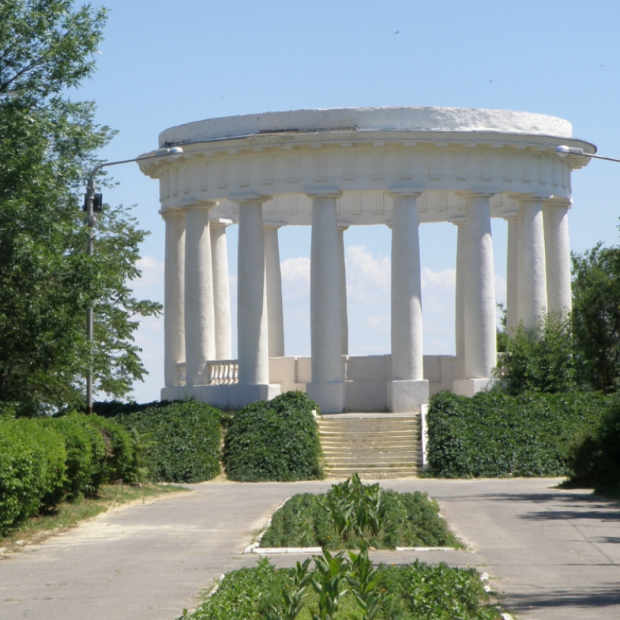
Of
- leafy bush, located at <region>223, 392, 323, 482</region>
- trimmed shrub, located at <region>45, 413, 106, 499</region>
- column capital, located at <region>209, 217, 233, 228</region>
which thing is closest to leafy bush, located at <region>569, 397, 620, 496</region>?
leafy bush, located at <region>223, 392, 323, 482</region>

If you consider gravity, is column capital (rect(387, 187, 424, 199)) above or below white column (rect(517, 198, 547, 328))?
above

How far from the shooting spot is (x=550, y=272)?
52.3 meters

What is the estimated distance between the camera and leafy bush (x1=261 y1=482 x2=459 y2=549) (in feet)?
65.6

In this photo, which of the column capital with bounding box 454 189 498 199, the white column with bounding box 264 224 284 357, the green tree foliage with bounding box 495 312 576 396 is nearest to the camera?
the green tree foliage with bounding box 495 312 576 396

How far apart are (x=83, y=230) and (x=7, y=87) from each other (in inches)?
177

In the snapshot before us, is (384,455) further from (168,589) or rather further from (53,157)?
(168,589)

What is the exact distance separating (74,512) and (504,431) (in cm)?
1940

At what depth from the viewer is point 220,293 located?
5497cm

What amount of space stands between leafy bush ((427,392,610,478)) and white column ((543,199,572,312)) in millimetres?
8179

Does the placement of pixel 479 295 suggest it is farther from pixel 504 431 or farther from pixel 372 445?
pixel 372 445

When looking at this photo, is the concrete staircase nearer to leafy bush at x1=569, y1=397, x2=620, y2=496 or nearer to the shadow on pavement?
leafy bush at x1=569, y1=397, x2=620, y2=496

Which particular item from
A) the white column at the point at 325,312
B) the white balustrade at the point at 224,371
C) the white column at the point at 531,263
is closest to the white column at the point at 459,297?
the white column at the point at 531,263

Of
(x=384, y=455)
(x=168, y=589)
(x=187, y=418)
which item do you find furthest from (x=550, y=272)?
(x=168, y=589)

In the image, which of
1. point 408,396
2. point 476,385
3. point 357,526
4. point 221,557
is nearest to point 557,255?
point 476,385
